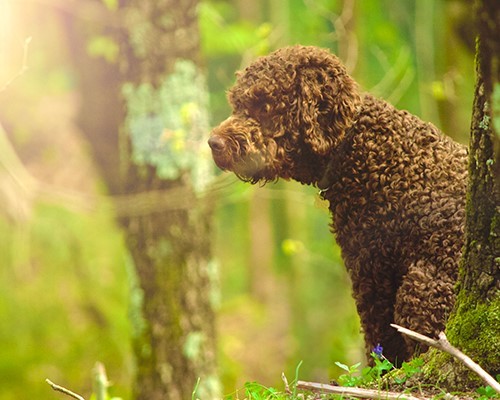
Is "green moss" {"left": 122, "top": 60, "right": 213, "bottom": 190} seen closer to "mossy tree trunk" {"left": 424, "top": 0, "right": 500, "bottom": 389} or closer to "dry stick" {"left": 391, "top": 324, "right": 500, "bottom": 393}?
"mossy tree trunk" {"left": 424, "top": 0, "right": 500, "bottom": 389}

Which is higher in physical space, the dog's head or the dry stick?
the dog's head

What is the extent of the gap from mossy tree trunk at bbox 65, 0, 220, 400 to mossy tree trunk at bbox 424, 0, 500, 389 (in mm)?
4184

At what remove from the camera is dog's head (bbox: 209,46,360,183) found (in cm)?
396

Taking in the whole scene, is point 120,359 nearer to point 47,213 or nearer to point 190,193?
point 47,213

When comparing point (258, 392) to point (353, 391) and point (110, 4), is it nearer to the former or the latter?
point (353, 391)

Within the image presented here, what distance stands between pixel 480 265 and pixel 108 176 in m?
11.3

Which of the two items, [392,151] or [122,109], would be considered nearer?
[392,151]

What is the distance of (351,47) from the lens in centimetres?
902

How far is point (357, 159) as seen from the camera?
13.2 feet

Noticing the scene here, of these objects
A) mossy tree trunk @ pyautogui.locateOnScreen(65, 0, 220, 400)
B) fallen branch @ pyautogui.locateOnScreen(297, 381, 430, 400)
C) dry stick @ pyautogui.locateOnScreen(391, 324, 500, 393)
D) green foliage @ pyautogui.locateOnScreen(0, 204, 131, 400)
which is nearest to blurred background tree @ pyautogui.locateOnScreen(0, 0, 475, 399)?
green foliage @ pyautogui.locateOnScreen(0, 204, 131, 400)

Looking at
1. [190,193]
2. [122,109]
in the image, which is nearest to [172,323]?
[190,193]

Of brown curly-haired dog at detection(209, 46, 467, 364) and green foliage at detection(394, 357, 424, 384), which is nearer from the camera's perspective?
green foliage at detection(394, 357, 424, 384)

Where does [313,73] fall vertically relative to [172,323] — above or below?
above

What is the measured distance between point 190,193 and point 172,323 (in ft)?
4.05
